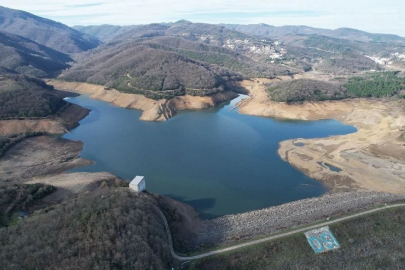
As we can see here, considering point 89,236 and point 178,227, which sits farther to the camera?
point 178,227

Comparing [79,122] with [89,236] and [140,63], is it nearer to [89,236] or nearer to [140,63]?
[140,63]

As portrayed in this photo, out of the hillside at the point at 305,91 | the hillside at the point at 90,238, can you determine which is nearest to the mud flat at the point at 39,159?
the hillside at the point at 90,238

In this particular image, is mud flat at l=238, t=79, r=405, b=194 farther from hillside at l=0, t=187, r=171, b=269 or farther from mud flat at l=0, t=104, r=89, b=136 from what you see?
mud flat at l=0, t=104, r=89, b=136

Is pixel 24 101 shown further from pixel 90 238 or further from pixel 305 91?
pixel 305 91

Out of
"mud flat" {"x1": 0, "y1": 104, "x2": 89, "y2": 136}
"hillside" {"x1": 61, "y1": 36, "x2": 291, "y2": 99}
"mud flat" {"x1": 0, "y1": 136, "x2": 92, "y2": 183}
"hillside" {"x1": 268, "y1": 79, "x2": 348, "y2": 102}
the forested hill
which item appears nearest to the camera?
"mud flat" {"x1": 0, "y1": 136, "x2": 92, "y2": 183}

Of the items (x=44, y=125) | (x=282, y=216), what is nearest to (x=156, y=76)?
(x=44, y=125)

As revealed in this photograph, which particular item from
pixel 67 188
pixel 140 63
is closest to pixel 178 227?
pixel 67 188

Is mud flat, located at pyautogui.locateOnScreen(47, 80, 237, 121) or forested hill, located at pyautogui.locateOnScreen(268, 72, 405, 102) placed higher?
forested hill, located at pyautogui.locateOnScreen(268, 72, 405, 102)

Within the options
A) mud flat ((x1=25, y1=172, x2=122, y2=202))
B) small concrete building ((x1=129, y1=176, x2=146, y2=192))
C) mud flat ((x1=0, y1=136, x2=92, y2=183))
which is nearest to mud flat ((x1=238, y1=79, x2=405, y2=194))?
small concrete building ((x1=129, y1=176, x2=146, y2=192))
